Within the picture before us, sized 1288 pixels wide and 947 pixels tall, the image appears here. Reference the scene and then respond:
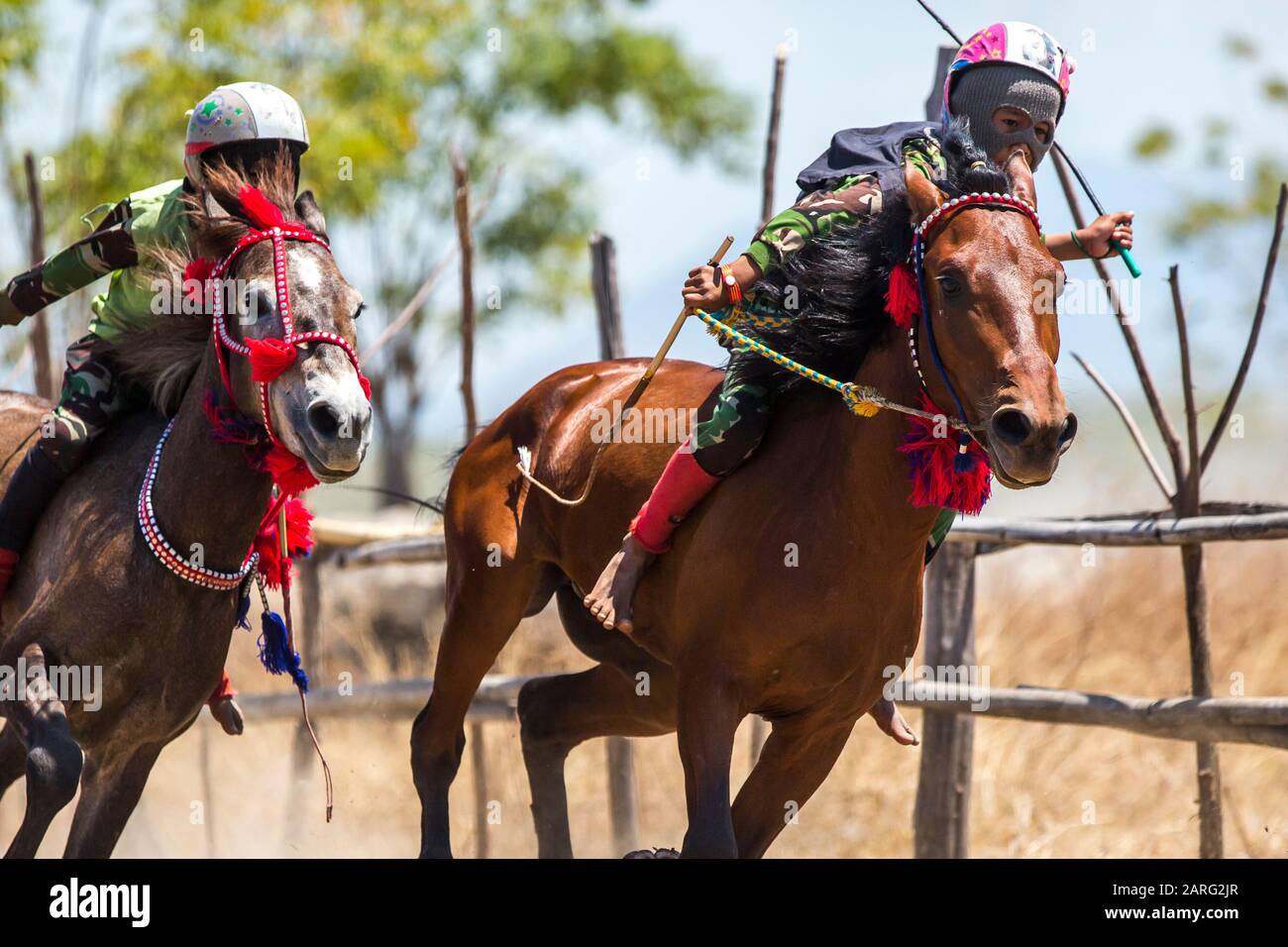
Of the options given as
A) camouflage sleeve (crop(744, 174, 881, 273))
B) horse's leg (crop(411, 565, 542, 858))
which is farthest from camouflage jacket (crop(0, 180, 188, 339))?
camouflage sleeve (crop(744, 174, 881, 273))

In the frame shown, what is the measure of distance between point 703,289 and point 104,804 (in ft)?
7.93

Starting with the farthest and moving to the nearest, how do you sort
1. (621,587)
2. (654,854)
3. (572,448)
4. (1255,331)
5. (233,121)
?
(1255,331) < (572,448) < (233,121) < (621,587) < (654,854)

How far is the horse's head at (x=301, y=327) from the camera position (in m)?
4.08

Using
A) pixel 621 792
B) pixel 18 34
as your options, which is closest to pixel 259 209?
pixel 621 792

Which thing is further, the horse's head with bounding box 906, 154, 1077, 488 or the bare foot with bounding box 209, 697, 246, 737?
the bare foot with bounding box 209, 697, 246, 737

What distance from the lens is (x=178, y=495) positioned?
15.3 ft

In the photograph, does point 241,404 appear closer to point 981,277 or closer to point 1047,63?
point 981,277

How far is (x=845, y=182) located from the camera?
175 inches

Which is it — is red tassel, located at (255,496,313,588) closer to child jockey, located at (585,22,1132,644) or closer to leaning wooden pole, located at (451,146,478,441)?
child jockey, located at (585,22,1132,644)

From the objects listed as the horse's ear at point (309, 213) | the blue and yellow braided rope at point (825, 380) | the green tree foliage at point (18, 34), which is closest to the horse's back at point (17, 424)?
the horse's ear at point (309, 213)

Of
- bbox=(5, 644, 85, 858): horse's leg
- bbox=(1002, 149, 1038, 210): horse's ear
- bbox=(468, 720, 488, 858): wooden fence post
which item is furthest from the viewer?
bbox=(468, 720, 488, 858): wooden fence post

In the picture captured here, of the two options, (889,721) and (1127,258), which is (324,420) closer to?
(889,721)

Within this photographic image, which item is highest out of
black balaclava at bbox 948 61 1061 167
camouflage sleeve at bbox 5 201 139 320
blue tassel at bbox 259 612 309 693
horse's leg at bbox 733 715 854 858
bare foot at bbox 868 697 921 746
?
black balaclava at bbox 948 61 1061 167

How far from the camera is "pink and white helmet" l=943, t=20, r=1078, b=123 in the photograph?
416cm
